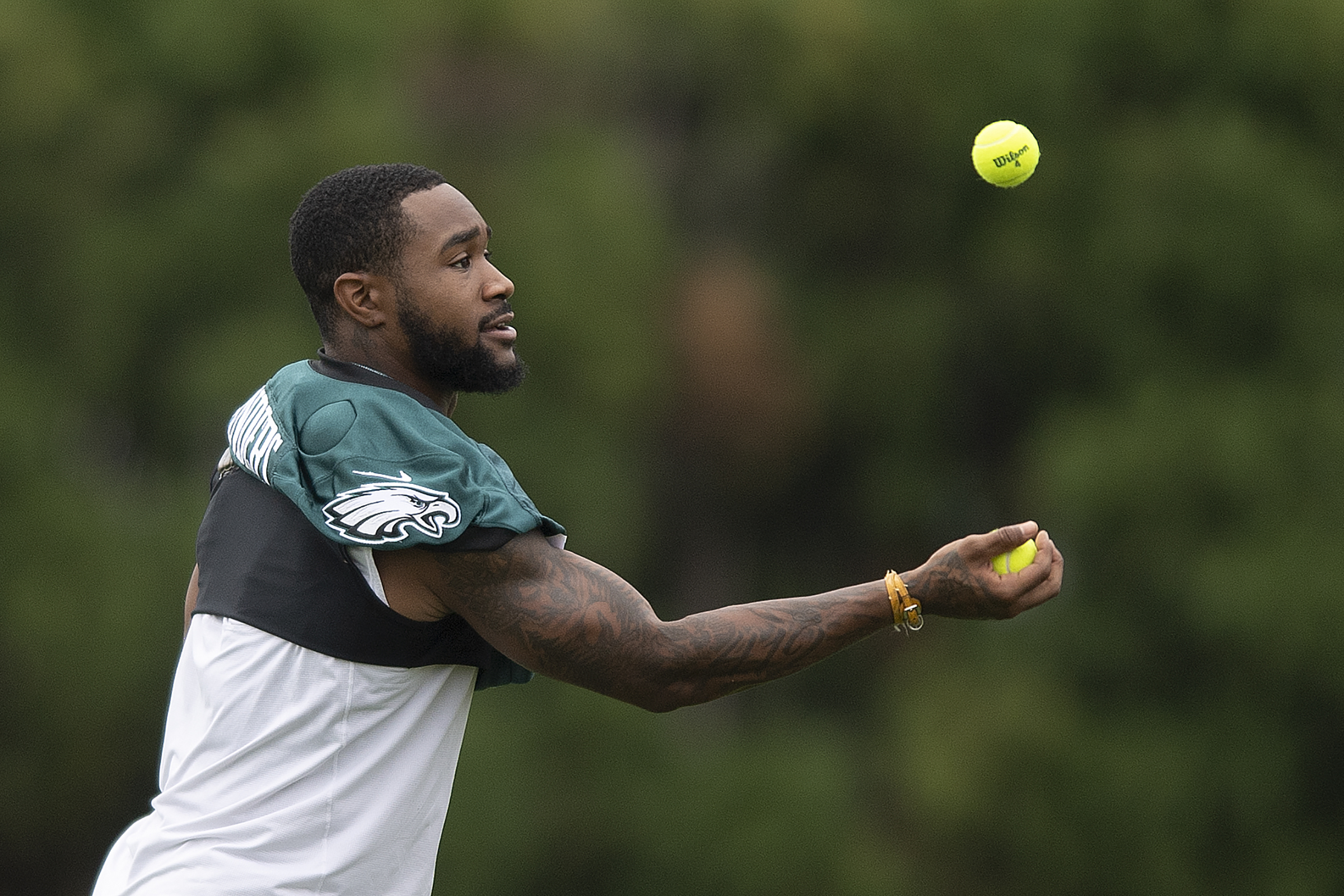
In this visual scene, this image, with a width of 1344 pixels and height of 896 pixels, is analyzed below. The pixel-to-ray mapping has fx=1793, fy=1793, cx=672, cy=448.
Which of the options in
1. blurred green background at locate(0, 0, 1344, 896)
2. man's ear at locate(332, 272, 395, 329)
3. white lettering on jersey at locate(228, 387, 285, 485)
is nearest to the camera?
white lettering on jersey at locate(228, 387, 285, 485)

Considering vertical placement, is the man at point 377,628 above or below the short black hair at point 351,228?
below

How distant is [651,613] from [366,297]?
2.76 feet

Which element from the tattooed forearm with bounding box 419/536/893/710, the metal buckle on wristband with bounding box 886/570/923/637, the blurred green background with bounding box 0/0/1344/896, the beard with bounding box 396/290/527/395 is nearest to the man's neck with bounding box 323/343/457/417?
the beard with bounding box 396/290/527/395

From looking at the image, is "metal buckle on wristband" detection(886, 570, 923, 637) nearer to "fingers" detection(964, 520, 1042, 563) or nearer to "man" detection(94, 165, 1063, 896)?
"man" detection(94, 165, 1063, 896)

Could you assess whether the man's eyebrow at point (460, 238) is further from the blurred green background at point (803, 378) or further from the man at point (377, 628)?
the blurred green background at point (803, 378)

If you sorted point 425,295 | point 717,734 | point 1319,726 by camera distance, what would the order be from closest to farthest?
point 425,295
point 1319,726
point 717,734

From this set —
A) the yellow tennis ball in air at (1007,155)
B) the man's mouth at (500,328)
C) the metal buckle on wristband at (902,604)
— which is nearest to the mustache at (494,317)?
the man's mouth at (500,328)

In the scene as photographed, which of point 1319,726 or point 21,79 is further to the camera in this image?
point 1319,726

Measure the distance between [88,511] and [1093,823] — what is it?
847cm

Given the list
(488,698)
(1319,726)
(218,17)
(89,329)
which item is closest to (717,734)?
(488,698)

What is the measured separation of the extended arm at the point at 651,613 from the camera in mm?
3176

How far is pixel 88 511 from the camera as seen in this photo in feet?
44.0

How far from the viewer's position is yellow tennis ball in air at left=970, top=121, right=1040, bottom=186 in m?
4.58

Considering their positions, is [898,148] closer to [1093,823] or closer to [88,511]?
[1093,823]
